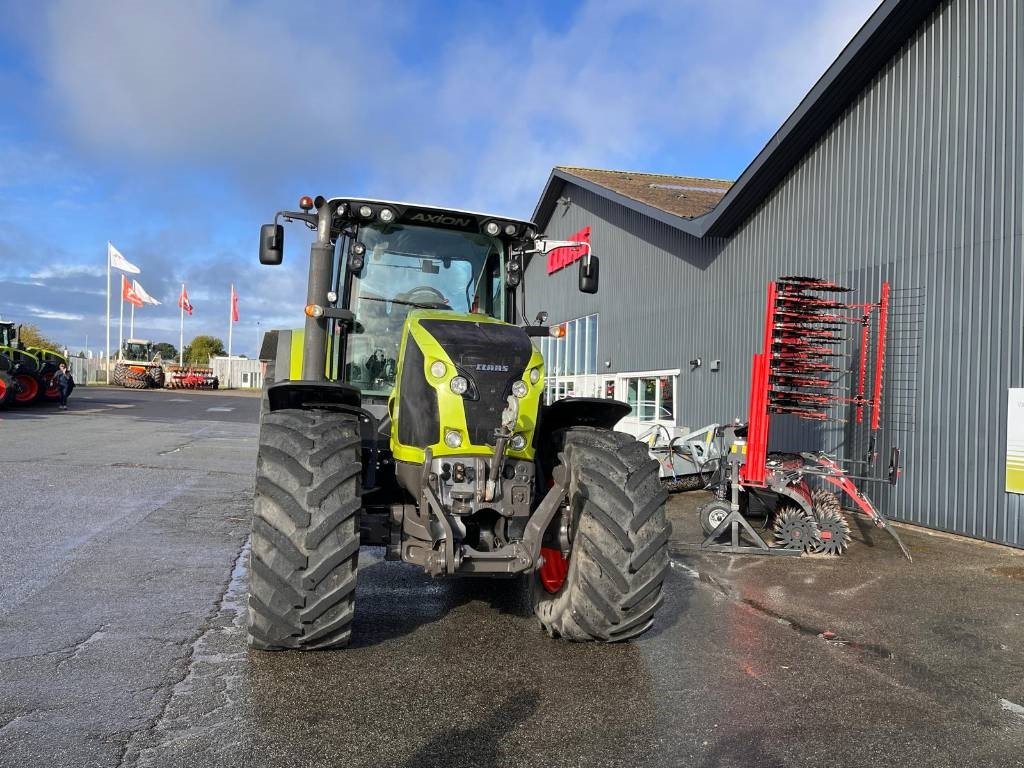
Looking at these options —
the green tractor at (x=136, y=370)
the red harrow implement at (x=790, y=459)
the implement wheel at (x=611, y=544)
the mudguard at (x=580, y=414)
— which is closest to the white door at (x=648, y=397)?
the red harrow implement at (x=790, y=459)

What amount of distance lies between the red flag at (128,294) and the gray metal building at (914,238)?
39.0m

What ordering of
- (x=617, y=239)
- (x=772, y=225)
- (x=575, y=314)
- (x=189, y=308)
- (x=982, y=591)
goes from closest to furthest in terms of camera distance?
(x=982, y=591) < (x=772, y=225) < (x=617, y=239) < (x=575, y=314) < (x=189, y=308)

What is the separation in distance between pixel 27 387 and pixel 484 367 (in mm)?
23471

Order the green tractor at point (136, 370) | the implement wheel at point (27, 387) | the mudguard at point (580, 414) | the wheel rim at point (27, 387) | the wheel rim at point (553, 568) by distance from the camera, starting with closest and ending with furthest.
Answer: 1. the wheel rim at point (553, 568)
2. the mudguard at point (580, 414)
3. the implement wheel at point (27, 387)
4. the wheel rim at point (27, 387)
5. the green tractor at point (136, 370)

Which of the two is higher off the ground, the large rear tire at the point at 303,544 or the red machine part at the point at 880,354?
the red machine part at the point at 880,354

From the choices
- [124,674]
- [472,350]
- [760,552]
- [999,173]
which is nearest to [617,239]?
[999,173]

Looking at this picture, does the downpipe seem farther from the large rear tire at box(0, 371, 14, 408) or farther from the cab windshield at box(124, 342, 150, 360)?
the cab windshield at box(124, 342, 150, 360)

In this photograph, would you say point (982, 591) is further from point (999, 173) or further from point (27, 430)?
point (27, 430)

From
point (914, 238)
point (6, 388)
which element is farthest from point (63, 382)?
point (914, 238)

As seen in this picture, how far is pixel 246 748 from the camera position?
10.8ft

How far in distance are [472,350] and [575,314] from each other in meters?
18.0

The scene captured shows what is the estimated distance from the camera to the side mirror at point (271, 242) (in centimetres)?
560

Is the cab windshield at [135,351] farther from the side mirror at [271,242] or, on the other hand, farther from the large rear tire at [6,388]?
the side mirror at [271,242]

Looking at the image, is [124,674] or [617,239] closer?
[124,674]
